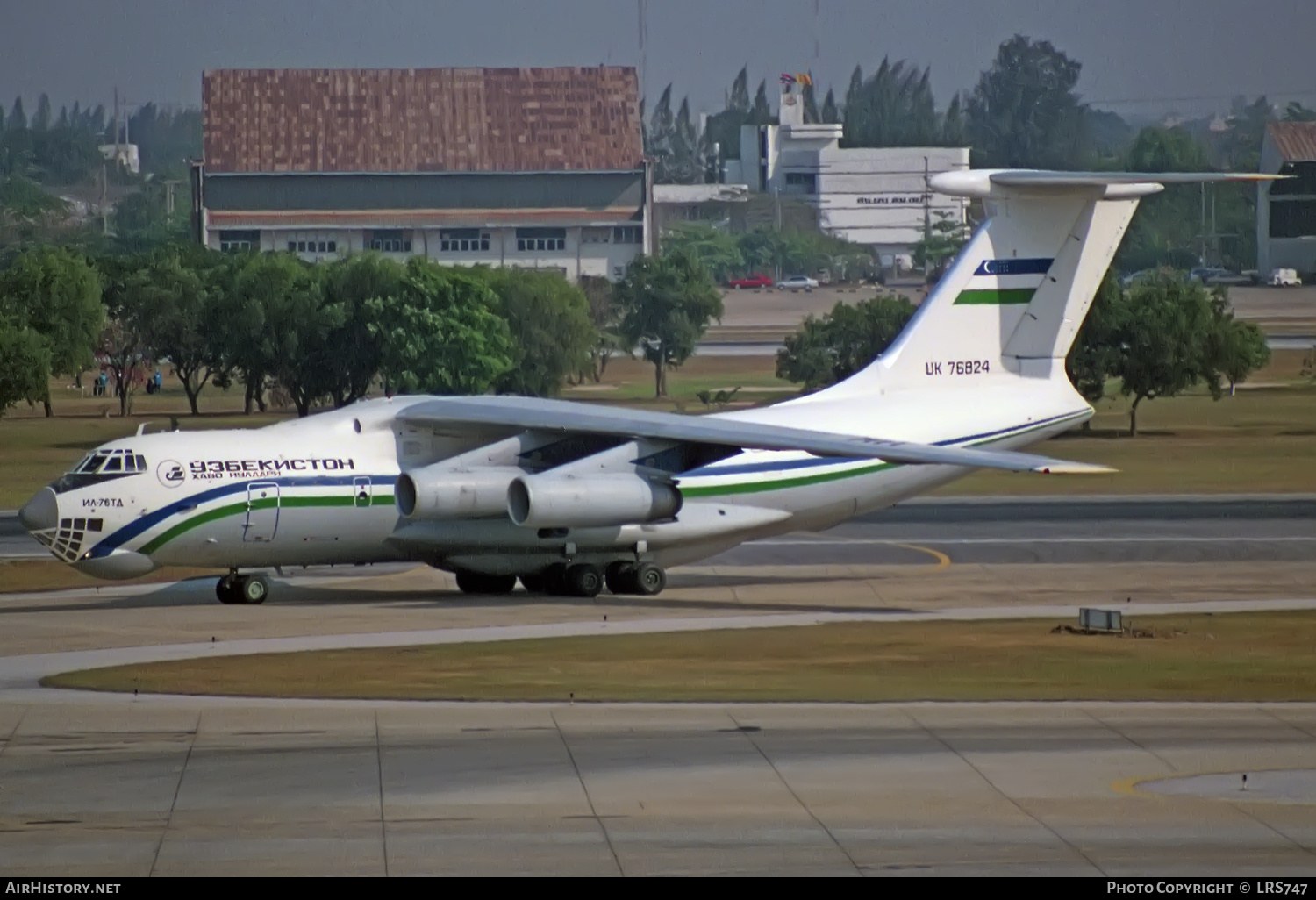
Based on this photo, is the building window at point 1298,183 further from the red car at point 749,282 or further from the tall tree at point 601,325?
the tall tree at point 601,325

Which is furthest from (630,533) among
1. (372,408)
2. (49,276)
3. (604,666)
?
(49,276)

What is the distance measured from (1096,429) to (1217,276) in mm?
90307

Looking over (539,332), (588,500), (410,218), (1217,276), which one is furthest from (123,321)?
(1217,276)

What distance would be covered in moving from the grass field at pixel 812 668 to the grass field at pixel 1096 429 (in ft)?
80.8

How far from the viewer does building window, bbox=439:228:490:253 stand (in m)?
169

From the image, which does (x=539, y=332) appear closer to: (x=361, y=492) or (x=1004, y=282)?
(x=1004, y=282)

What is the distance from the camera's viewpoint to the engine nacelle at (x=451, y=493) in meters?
34.5

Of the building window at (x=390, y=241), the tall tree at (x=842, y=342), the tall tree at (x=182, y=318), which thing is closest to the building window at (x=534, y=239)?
the building window at (x=390, y=241)

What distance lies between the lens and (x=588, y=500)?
114ft

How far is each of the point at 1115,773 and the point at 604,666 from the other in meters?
9.55

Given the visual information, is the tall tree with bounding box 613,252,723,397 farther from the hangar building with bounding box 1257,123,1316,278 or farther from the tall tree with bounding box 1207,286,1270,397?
the hangar building with bounding box 1257,123,1316,278

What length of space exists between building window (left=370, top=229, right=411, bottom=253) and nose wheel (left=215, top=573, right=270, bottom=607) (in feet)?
436

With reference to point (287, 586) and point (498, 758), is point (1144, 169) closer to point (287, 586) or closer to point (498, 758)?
point (287, 586)

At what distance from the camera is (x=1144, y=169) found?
176625 millimetres
